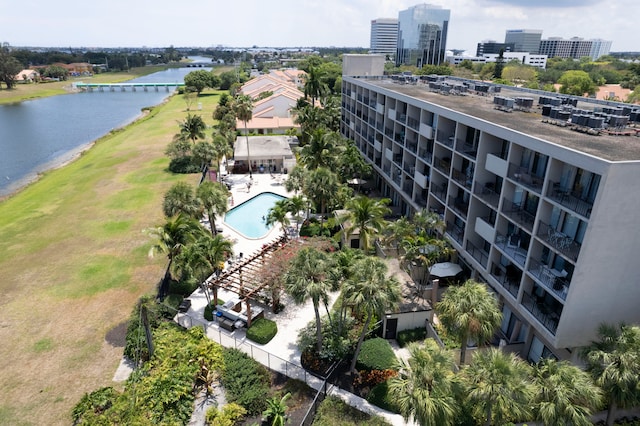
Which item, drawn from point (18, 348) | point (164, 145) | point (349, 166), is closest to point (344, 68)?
point (349, 166)

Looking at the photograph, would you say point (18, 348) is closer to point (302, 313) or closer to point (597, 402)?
point (302, 313)

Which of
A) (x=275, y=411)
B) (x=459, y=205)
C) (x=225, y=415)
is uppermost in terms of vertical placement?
(x=459, y=205)

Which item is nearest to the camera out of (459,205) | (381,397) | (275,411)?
(275,411)

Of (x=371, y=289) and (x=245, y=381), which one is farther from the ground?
(x=371, y=289)

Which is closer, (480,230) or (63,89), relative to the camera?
(480,230)

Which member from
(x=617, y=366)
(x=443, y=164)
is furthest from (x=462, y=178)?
(x=617, y=366)

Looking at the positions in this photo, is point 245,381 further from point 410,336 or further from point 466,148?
point 466,148

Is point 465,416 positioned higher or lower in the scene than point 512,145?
lower

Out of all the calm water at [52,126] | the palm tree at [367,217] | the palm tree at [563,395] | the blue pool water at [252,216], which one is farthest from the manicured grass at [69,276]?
the palm tree at [563,395]
